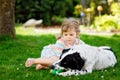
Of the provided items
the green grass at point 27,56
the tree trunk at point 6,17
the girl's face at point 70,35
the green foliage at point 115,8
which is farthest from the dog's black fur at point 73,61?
the green foliage at point 115,8

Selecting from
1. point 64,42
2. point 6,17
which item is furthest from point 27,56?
point 6,17

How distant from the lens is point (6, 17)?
29.1ft

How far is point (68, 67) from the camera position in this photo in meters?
5.66

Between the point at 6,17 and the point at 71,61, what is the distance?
142 inches

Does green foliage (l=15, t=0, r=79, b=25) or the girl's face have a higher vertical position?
the girl's face

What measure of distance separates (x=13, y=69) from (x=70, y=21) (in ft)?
3.74

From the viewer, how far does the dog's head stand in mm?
5594

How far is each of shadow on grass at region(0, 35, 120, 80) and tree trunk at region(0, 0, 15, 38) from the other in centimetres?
22

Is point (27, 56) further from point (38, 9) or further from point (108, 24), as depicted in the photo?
point (38, 9)

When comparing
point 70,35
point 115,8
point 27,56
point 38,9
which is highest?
point 70,35

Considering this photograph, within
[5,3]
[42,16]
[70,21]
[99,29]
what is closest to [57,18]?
[42,16]

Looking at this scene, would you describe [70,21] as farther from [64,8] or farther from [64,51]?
[64,8]

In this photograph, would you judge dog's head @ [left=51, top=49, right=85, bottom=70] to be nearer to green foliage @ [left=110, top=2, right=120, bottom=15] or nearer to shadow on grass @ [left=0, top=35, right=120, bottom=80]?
shadow on grass @ [left=0, top=35, right=120, bottom=80]

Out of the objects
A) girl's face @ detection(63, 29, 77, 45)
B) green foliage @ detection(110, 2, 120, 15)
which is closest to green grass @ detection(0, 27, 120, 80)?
girl's face @ detection(63, 29, 77, 45)
